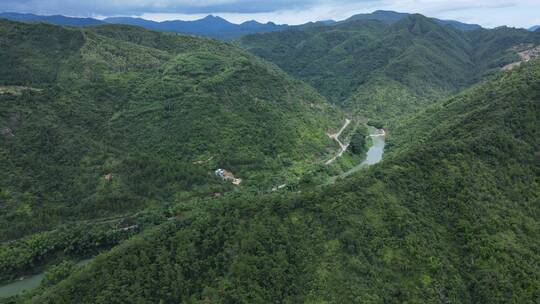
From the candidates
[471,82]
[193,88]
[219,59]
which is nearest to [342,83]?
[471,82]

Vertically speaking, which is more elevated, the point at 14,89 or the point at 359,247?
the point at 14,89

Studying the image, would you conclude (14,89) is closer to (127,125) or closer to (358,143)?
(127,125)

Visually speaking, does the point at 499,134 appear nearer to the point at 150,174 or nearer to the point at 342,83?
the point at 150,174

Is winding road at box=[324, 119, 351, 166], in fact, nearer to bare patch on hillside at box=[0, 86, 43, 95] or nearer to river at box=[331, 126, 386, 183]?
river at box=[331, 126, 386, 183]

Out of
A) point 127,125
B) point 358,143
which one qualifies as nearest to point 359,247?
point 358,143

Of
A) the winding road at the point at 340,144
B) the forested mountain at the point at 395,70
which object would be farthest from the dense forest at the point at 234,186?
the forested mountain at the point at 395,70

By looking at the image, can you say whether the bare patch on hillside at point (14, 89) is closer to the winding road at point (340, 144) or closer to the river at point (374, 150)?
the winding road at point (340, 144)

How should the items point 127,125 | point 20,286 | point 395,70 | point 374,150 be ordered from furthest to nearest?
point 395,70, point 374,150, point 127,125, point 20,286
